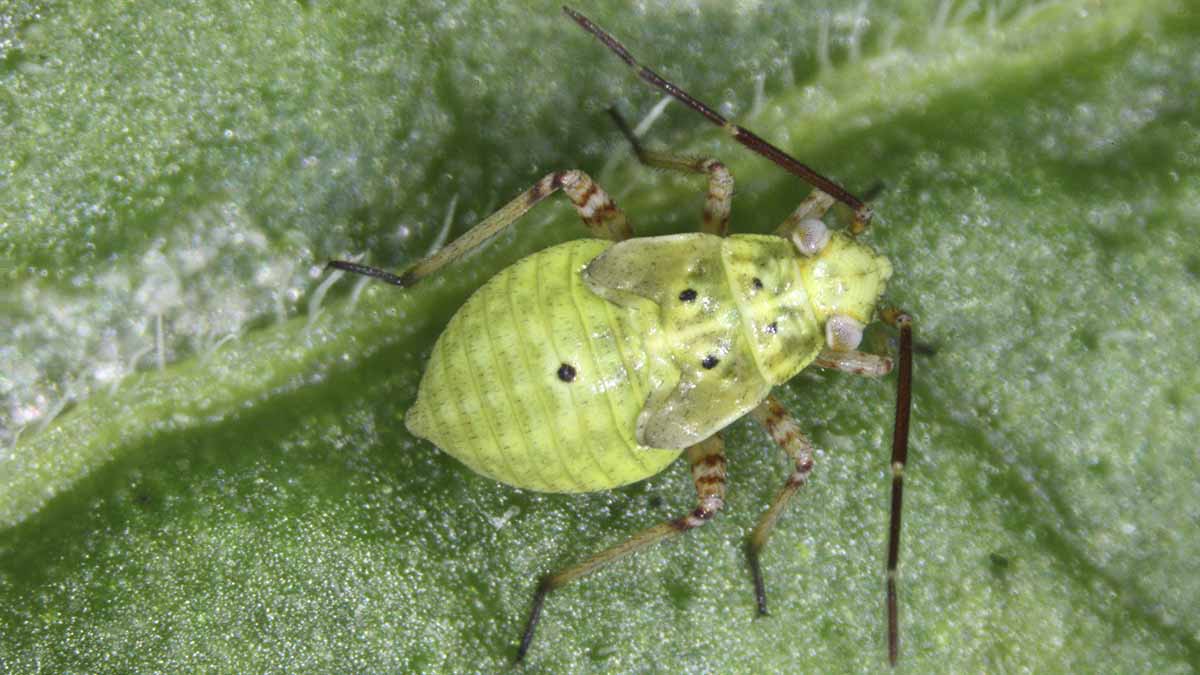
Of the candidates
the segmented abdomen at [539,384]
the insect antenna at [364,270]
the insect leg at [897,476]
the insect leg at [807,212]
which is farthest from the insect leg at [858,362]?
the insect antenna at [364,270]

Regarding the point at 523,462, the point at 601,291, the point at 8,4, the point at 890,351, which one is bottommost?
the point at 890,351

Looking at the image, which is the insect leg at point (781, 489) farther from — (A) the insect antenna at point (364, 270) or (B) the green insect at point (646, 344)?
(A) the insect antenna at point (364, 270)

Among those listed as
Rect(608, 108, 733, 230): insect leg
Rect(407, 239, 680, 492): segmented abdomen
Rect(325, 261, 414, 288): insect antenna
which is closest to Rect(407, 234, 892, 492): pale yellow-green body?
Rect(407, 239, 680, 492): segmented abdomen

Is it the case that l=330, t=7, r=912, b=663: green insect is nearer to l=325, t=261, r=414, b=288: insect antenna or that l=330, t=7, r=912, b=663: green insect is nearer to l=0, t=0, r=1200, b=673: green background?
l=325, t=261, r=414, b=288: insect antenna

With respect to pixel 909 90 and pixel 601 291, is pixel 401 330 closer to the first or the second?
pixel 601 291

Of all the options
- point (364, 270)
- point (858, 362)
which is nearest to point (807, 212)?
point (858, 362)

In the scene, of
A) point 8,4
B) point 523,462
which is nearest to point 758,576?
point 523,462
